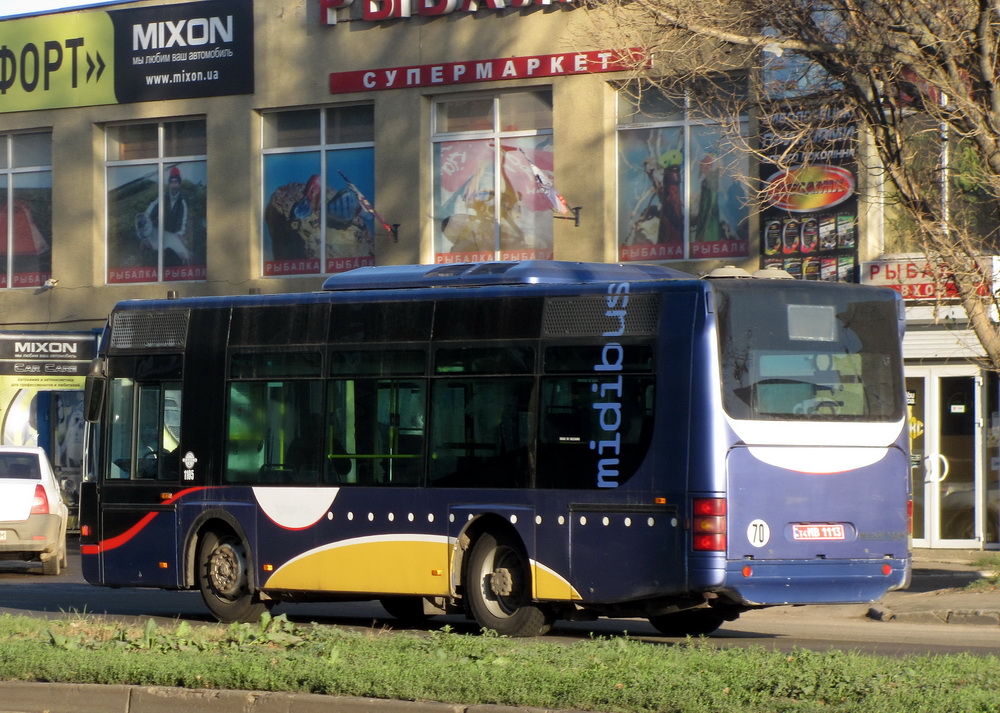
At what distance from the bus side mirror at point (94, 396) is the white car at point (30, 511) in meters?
5.48

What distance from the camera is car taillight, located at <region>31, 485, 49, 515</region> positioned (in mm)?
19656

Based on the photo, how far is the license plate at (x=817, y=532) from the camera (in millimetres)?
11375

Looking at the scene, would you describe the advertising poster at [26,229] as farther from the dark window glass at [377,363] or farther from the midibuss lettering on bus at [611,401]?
the midibuss lettering on bus at [611,401]

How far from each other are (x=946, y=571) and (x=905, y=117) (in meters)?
5.66

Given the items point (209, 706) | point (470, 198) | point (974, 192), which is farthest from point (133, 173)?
point (209, 706)

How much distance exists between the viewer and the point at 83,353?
2697 centimetres

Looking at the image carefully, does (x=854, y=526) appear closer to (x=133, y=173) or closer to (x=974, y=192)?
(x=974, y=192)

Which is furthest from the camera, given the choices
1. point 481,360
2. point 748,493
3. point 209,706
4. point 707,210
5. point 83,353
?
point 83,353

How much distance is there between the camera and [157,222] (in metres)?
27.7

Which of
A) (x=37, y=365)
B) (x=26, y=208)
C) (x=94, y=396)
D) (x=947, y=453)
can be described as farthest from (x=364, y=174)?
(x=94, y=396)

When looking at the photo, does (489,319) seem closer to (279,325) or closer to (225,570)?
(279,325)

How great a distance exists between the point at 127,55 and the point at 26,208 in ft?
11.9

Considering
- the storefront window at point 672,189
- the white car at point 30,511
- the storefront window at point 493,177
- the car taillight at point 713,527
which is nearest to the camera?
the car taillight at point 713,527

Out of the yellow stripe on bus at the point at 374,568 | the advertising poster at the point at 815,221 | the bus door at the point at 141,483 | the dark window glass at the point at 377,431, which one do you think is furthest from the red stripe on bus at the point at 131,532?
the advertising poster at the point at 815,221
